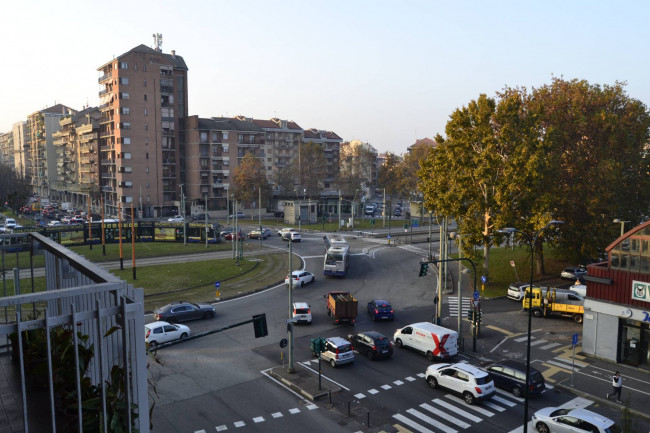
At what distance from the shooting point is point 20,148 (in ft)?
Answer: 585

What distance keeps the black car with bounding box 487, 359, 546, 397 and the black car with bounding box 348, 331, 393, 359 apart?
5566 millimetres

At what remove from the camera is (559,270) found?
165ft

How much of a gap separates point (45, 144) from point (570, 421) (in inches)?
6314

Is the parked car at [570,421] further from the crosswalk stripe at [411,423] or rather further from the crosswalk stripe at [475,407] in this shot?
the crosswalk stripe at [411,423]

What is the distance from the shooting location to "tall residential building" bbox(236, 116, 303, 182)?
5428 inches

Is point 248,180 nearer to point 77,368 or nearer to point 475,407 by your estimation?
point 475,407

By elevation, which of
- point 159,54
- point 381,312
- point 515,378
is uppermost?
point 159,54

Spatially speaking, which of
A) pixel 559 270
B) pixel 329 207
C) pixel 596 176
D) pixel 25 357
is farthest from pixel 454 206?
pixel 329 207

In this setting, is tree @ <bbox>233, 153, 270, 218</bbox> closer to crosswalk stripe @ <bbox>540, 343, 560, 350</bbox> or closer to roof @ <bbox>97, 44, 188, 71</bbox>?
roof @ <bbox>97, 44, 188, 71</bbox>

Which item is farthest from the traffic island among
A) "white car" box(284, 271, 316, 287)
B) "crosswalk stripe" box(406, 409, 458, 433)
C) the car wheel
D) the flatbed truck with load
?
"white car" box(284, 271, 316, 287)

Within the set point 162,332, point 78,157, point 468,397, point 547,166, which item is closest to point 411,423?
point 468,397

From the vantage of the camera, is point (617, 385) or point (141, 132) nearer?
point (617, 385)

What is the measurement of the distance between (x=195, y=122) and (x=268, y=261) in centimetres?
5872

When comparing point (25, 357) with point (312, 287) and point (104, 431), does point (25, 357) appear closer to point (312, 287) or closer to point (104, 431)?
point (104, 431)
